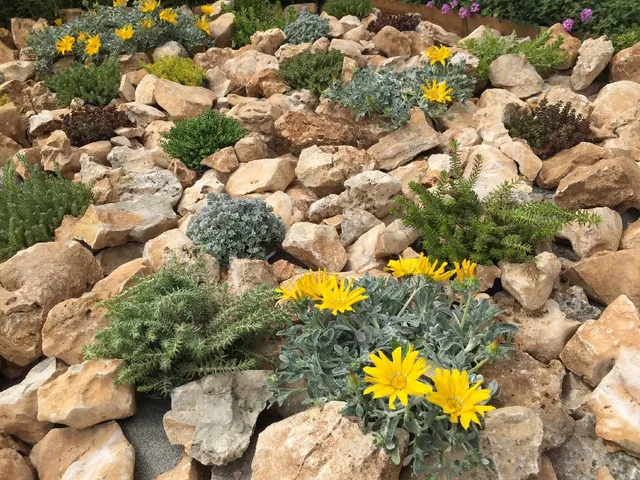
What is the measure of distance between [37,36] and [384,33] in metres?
4.97

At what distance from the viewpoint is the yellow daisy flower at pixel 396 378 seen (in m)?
2.49

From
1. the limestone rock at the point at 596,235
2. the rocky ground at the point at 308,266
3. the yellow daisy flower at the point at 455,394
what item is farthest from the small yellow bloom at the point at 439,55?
the yellow daisy flower at the point at 455,394

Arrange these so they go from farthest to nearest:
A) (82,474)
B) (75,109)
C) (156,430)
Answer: (75,109) → (156,430) → (82,474)

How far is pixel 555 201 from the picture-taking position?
15.2ft

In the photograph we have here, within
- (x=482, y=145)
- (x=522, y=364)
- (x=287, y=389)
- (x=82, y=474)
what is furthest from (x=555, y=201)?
(x=82, y=474)

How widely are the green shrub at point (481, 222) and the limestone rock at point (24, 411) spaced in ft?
8.74

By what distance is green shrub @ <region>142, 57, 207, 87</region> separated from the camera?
7102 mm

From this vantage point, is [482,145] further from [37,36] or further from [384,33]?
[37,36]

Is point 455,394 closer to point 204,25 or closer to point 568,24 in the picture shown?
point 568,24

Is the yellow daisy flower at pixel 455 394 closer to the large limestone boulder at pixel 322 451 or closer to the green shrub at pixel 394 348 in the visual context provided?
the green shrub at pixel 394 348

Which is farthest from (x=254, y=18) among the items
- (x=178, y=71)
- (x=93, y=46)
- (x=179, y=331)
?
(x=179, y=331)

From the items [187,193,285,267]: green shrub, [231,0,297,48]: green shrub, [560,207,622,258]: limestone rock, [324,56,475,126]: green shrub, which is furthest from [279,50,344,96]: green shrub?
[560,207,622,258]: limestone rock

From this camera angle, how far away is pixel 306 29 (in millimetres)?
7801

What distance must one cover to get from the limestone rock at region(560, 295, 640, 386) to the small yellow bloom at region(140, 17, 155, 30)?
689cm
